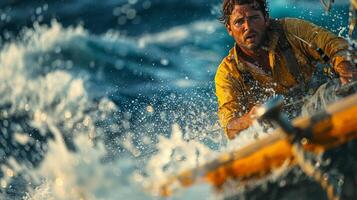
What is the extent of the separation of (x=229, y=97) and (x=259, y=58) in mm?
727

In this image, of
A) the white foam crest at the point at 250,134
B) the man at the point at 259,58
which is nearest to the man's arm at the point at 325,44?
the man at the point at 259,58

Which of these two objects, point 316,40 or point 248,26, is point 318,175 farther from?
point 248,26

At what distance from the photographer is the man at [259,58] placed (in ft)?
20.2

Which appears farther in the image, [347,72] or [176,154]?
[176,154]

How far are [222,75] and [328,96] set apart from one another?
6.74ft

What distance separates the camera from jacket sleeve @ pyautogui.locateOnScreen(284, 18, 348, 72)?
5.69 m

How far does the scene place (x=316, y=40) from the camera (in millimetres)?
6043

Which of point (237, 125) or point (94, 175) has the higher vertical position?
point (94, 175)

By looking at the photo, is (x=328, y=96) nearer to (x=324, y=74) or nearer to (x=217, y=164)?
(x=324, y=74)

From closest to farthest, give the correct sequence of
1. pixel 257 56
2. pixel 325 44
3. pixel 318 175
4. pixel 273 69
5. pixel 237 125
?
pixel 318 175, pixel 325 44, pixel 237 125, pixel 273 69, pixel 257 56

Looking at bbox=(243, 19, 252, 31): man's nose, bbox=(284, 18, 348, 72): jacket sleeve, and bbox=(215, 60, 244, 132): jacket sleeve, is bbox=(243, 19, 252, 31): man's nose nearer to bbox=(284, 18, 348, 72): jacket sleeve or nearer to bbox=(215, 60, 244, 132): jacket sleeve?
bbox=(284, 18, 348, 72): jacket sleeve

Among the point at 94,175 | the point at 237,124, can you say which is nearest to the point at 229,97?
the point at 237,124

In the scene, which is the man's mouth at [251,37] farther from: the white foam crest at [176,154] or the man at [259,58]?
the white foam crest at [176,154]

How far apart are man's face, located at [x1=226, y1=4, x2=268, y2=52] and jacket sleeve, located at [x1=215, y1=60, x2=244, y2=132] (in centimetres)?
47
